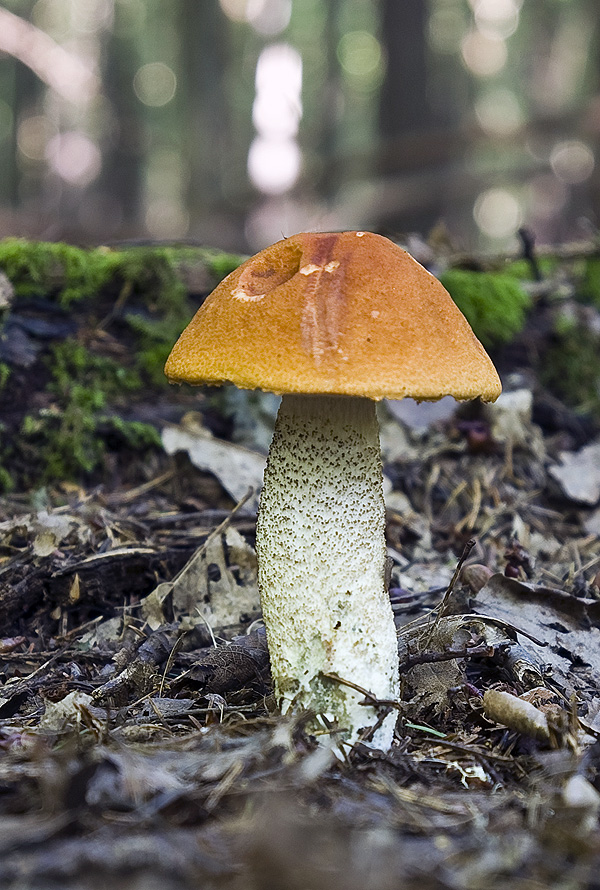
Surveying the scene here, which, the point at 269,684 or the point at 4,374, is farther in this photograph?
the point at 4,374

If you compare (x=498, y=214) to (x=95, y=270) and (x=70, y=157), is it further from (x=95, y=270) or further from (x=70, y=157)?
(x=95, y=270)

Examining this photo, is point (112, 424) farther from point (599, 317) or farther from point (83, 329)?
point (599, 317)

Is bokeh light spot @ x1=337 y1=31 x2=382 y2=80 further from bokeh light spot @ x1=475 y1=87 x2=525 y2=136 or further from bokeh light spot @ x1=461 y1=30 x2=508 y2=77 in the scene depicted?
bokeh light spot @ x1=475 y1=87 x2=525 y2=136

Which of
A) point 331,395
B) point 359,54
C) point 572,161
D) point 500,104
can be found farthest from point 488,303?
point 500,104

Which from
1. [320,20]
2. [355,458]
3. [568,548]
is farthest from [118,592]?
[320,20]

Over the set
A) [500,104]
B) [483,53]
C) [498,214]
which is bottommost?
[498,214]

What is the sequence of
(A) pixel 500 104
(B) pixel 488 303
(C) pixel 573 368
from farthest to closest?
(A) pixel 500 104
(C) pixel 573 368
(B) pixel 488 303

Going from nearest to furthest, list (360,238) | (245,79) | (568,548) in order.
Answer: (360,238) < (568,548) < (245,79)

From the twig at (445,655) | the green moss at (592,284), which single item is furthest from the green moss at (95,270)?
the green moss at (592,284)
